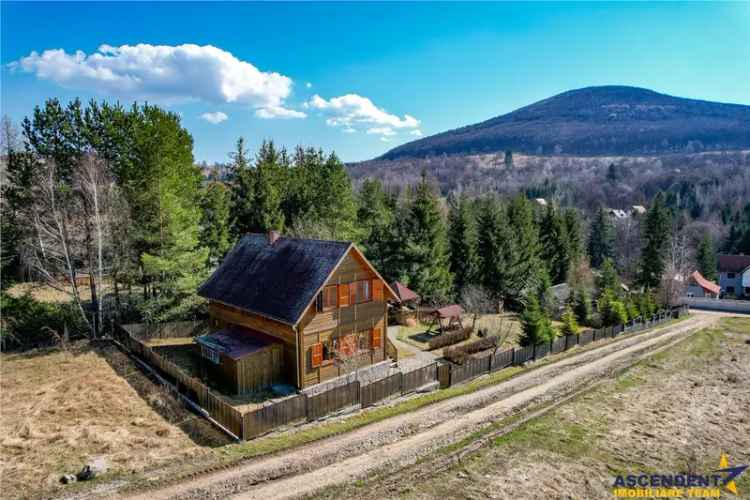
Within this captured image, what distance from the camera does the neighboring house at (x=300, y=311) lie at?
2362cm

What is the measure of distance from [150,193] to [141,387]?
14695 mm

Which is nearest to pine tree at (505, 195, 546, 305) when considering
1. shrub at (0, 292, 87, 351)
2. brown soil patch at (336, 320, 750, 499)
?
brown soil patch at (336, 320, 750, 499)

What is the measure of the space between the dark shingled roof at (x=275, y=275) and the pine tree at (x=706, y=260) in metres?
81.1

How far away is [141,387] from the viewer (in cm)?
2255

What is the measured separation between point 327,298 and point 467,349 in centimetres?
1219

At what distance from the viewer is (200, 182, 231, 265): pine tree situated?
135 ft

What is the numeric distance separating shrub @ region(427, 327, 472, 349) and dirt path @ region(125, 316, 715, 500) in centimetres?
674

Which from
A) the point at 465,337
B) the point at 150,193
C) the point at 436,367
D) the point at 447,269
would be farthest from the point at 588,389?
the point at 150,193

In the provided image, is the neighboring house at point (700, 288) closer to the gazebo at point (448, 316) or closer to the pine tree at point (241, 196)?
the gazebo at point (448, 316)

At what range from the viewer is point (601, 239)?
85.2 m

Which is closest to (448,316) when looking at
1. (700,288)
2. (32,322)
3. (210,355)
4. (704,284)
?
(210,355)

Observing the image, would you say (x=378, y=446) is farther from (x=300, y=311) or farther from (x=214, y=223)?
(x=214, y=223)

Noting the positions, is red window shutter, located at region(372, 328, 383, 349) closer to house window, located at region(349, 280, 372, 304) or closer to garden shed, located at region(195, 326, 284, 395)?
house window, located at region(349, 280, 372, 304)

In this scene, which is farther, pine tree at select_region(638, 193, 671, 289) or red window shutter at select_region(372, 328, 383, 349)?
pine tree at select_region(638, 193, 671, 289)
